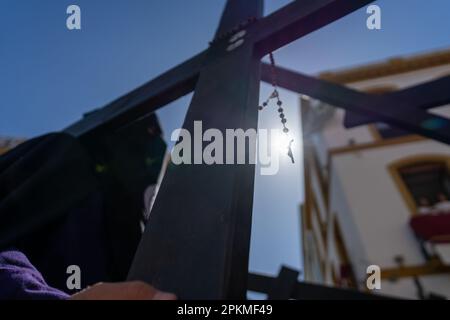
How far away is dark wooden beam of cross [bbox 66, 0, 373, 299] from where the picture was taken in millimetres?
571

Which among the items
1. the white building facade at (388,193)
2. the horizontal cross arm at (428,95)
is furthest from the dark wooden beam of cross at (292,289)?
the horizontal cross arm at (428,95)

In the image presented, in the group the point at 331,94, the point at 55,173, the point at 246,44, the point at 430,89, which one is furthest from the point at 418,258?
the point at 55,173

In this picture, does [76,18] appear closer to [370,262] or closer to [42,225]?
[42,225]

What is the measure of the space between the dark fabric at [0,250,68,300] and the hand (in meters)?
0.12

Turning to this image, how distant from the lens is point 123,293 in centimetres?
50

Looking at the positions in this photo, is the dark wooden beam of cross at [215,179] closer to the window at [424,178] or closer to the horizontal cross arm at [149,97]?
the horizontal cross arm at [149,97]

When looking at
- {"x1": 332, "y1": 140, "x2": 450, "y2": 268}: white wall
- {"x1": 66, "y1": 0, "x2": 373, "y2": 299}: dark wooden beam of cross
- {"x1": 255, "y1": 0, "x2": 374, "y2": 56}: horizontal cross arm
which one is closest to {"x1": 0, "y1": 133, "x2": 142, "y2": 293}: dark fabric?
{"x1": 66, "y1": 0, "x2": 373, "y2": 299}: dark wooden beam of cross

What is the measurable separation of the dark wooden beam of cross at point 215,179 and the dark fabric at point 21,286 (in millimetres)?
174

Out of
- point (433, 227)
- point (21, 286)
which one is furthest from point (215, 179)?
point (433, 227)

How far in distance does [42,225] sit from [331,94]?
1641 millimetres

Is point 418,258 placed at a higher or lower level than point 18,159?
lower

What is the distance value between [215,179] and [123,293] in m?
0.33

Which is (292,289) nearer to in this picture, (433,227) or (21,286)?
(21,286)
